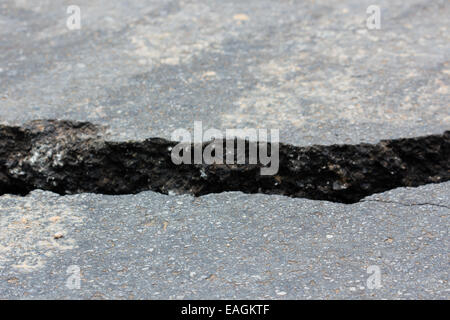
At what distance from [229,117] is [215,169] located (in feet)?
1.19

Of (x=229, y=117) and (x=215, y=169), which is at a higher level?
(x=229, y=117)

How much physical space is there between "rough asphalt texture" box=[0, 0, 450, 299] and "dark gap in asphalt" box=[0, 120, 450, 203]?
78 mm

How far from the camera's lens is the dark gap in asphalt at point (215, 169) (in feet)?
8.12

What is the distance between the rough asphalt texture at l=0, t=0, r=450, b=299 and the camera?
6.32 feet

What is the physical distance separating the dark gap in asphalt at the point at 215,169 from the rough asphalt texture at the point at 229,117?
0.26 ft

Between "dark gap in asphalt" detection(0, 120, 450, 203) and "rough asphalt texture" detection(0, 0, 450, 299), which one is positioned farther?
"dark gap in asphalt" detection(0, 120, 450, 203)

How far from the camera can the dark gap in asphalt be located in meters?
2.47

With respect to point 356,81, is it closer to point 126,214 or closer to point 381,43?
point 381,43

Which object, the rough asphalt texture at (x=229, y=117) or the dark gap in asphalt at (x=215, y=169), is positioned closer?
the rough asphalt texture at (x=229, y=117)

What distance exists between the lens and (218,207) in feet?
7.43

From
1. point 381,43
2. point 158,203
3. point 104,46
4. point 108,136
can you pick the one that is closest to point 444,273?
point 158,203

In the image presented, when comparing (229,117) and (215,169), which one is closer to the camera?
(215,169)

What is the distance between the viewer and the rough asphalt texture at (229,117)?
1928mm

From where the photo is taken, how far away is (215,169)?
245 cm
